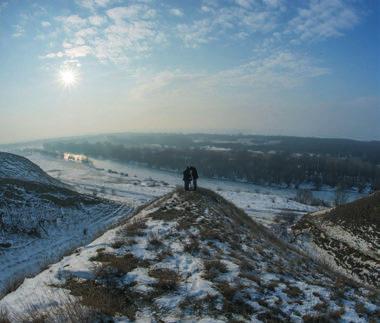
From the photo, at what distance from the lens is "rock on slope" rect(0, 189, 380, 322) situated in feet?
22.2

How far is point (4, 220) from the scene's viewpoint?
2645cm

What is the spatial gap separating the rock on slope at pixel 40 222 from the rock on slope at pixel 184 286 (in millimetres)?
8863

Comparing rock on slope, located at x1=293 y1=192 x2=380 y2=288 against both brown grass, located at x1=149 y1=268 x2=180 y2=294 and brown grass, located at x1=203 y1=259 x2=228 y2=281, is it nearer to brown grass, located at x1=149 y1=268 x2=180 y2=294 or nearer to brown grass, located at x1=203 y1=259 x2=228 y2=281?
brown grass, located at x1=203 y1=259 x2=228 y2=281

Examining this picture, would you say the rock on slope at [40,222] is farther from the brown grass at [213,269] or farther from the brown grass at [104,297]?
the brown grass at [213,269]

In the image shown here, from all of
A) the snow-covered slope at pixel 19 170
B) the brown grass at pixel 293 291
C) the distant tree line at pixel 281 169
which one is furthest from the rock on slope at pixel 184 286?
the distant tree line at pixel 281 169

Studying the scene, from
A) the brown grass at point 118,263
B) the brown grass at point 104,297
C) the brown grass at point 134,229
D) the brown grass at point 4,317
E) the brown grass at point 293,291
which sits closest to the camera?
the brown grass at point 4,317

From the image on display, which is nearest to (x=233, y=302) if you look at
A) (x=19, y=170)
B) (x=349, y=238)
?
(x=349, y=238)

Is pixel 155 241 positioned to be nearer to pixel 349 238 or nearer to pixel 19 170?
pixel 349 238

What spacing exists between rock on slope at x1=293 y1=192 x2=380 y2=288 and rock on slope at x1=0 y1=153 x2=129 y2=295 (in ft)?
66.1

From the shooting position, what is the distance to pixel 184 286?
26.2 feet

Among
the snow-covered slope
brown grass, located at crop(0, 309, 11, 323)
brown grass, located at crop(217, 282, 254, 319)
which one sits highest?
brown grass, located at crop(0, 309, 11, 323)

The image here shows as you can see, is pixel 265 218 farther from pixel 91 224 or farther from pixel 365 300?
pixel 365 300

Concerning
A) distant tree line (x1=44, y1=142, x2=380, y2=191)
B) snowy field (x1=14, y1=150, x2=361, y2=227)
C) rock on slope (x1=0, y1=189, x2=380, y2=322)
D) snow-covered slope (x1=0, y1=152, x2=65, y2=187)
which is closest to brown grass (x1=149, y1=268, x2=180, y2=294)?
rock on slope (x1=0, y1=189, x2=380, y2=322)

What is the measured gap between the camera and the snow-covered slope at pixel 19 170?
4662 centimetres
